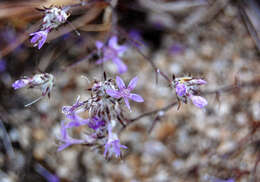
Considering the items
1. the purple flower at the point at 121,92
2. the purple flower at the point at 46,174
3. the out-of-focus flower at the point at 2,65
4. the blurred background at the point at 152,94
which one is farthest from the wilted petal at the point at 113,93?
the out-of-focus flower at the point at 2,65

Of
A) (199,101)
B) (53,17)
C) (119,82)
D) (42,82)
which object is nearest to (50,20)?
(53,17)

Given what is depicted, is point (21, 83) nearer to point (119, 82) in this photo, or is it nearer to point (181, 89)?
point (119, 82)

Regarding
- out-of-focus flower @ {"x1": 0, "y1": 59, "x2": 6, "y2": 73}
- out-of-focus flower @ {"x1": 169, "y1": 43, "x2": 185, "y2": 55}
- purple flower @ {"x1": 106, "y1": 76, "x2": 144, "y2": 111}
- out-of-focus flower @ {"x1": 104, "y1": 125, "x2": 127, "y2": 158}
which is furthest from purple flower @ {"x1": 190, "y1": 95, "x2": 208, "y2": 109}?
out-of-focus flower @ {"x1": 0, "y1": 59, "x2": 6, "y2": 73}

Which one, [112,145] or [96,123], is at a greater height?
[96,123]

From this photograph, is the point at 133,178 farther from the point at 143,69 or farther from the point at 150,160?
the point at 143,69

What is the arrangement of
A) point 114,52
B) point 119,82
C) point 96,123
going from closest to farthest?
1. point 119,82
2. point 96,123
3. point 114,52

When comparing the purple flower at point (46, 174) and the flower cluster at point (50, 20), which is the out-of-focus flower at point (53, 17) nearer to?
the flower cluster at point (50, 20)

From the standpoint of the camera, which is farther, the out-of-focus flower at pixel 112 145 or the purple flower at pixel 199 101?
the out-of-focus flower at pixel 112 145
